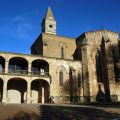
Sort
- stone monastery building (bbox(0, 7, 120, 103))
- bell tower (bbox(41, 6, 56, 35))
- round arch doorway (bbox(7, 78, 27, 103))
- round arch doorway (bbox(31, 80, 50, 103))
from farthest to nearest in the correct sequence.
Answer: bell tower (bbox(41, 6, 56, 35)) < round arch doorway (bbox(31, 80, 50, 103)) < stone monastery building (bbox(0, 7, 120, 103)) < round arch doorway (bbox(7, 78, 27, 103))

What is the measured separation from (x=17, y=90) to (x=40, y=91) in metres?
3.86

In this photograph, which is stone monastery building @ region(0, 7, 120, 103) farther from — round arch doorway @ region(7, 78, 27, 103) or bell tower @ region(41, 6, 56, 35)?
bell tower @ region(41, 6, 56, 35)

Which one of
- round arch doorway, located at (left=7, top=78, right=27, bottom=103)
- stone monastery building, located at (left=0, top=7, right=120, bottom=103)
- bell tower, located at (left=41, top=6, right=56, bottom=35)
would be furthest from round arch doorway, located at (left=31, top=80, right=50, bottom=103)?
bell tower, located at (left=41, top=6, right=56, bottom=35)

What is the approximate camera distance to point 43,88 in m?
39.8

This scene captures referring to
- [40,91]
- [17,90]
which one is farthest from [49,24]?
[17,90]

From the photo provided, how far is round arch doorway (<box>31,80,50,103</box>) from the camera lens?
39125 millimetres

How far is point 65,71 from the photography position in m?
41.4

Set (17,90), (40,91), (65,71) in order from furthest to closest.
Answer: (65,71) < (40,91) < (17,90)

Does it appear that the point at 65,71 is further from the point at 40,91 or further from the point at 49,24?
the point at 49,24

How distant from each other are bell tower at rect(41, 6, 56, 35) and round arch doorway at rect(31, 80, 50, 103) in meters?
13.6

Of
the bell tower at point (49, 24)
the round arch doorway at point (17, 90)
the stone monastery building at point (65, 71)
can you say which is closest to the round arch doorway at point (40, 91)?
the stone monastery building at point (65, 71)

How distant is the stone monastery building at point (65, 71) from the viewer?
38.1 meters

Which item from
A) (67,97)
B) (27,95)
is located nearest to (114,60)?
(67,97)

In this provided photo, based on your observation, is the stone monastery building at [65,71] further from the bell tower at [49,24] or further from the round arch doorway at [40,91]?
the bell tower at [49,24]
